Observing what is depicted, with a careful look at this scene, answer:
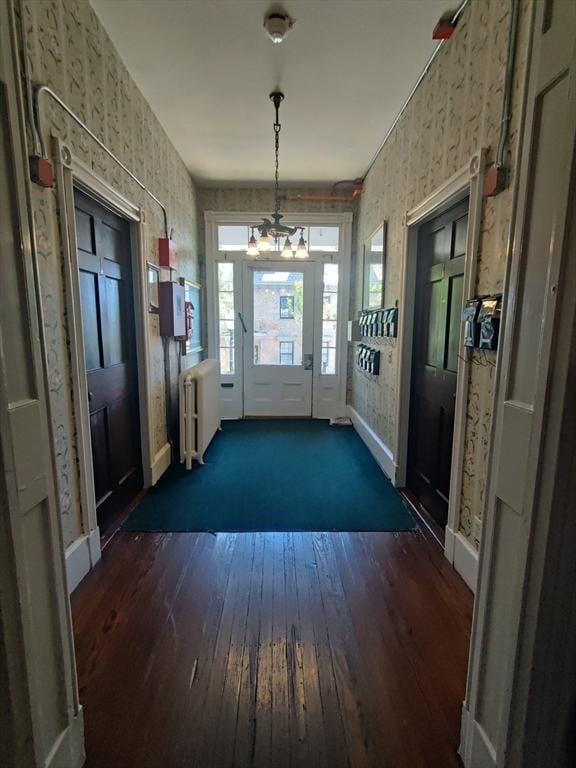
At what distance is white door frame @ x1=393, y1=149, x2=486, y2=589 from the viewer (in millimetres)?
1832

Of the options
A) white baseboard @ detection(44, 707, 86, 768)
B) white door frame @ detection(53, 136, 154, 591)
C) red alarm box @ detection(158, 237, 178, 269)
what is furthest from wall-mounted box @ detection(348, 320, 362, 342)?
white baseboard @ detection(44, 707, 86, 768)

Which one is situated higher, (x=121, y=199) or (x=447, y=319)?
(x=121, y=199)

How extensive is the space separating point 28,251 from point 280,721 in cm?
163

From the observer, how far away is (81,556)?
1942 mm

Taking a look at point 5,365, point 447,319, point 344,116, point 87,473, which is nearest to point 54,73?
point 5,365

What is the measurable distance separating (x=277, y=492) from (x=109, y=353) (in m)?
1.58

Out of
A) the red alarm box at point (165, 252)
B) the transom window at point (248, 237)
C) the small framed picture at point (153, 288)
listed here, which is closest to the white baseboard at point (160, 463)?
the small framed picture at point (153, 288)

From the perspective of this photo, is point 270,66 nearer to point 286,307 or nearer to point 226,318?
point 286,307

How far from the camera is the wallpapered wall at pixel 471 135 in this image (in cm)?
165

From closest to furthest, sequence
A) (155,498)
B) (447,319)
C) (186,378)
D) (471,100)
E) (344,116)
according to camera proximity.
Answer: (471,100), (447,319), (155,498), (344,116), (186,378)

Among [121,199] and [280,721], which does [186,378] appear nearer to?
[121,199]

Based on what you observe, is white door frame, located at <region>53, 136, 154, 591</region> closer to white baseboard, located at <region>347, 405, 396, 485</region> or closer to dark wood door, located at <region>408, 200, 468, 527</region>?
A: dark wood door, located at <region>408, 200, 468, 527</region>

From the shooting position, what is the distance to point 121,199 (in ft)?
7.64

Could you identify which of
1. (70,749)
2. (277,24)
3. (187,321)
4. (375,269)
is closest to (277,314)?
(187,321)
